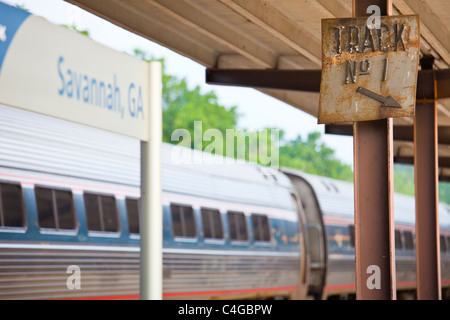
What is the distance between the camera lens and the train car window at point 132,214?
12930mm

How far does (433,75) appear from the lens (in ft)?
42.5

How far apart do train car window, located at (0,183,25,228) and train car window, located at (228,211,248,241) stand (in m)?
6.58

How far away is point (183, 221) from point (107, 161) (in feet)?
8.29

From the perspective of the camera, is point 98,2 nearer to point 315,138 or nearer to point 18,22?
point 18,22

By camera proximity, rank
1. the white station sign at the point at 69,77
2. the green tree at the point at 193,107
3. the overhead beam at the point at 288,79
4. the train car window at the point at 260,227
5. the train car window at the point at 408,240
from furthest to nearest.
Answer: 1. the green tree at the point at 193,107
2. the train car window at the point at 408,240
3. the train car window at the point at 260,227
4. the overhead beam at the point at 288,79
5. the white station sign at the point at 69,77

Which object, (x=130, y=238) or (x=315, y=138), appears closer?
(x=130, y=238)

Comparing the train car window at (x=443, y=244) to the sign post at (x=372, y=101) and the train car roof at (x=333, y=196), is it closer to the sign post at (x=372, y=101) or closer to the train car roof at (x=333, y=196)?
the train car roof at (x=333, y=196)

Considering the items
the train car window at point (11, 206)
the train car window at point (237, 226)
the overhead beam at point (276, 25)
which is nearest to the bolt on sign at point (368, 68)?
the overhead beam at point (276, 25)

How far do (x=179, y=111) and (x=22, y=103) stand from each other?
189 ft

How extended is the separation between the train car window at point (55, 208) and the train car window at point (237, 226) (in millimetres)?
5482

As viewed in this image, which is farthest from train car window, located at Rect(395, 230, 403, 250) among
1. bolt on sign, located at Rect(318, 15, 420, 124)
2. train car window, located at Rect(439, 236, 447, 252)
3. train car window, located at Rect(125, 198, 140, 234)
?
bolt on sign, located at Rect(318, 15, 420, 124)

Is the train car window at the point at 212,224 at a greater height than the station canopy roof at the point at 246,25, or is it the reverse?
the station canopy roof at the point at 246,25

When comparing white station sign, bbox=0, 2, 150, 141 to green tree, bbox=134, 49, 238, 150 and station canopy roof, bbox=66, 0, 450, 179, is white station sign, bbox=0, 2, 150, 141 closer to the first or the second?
station canopy roof, bbox=66, 0, 450, 179

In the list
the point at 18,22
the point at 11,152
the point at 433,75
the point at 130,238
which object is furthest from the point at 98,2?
the point at 18,22
